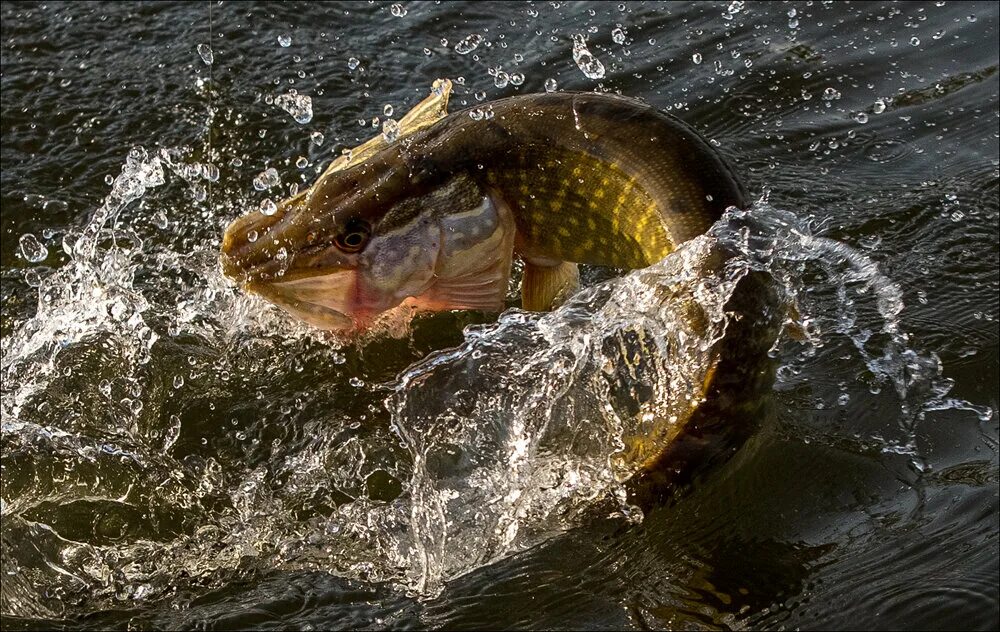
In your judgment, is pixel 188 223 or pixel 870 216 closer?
pixel 870 216

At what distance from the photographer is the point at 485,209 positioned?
3.51 meters

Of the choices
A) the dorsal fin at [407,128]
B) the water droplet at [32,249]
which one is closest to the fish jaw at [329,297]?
the dorsal fin at [407,128]

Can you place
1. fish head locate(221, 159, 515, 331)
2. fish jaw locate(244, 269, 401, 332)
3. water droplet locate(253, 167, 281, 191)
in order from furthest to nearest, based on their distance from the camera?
water droplet locate(253, 167, 281, 191)
fish jaw locate(244, 269, 401, 332)
fish head locate(221, 159, 515, 331)

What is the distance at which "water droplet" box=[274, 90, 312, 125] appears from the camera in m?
5.36

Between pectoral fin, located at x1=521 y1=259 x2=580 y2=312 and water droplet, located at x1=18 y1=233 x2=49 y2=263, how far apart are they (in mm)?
2165

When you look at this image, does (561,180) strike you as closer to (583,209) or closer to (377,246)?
(583,209)

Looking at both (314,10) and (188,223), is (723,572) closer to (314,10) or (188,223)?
(188,223)

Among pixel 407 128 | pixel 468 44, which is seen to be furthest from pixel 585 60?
pixel 407 128

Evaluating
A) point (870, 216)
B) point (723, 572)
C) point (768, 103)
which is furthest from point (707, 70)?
point (723, 572)

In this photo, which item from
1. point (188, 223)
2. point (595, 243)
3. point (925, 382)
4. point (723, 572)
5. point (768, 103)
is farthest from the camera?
point (768, 103)

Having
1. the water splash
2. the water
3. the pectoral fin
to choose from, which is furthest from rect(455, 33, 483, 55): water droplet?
the pectoral fin

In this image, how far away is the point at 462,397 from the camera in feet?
12.1

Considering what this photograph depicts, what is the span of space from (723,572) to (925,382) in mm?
1081

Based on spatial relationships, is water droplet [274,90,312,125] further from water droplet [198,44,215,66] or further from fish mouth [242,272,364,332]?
fish mouth [242,272,364,332]
